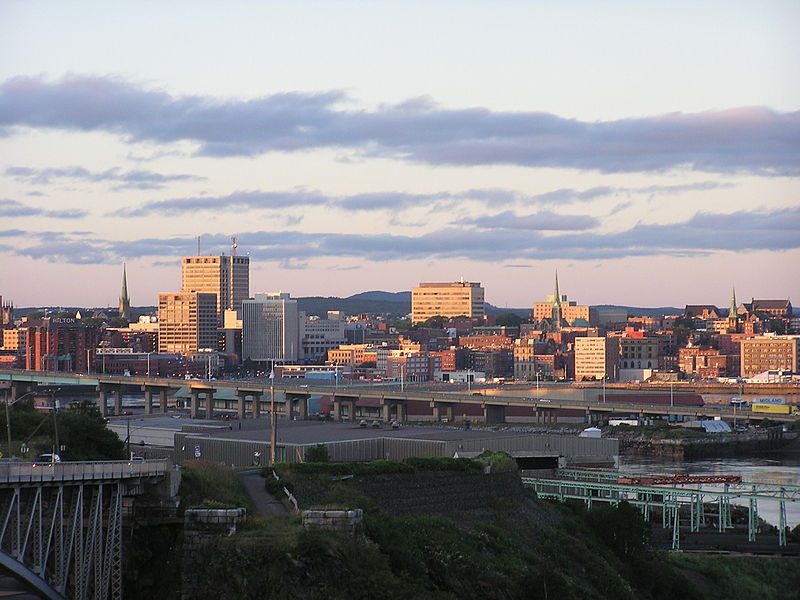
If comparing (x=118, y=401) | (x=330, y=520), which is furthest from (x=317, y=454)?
(x=118, y=401)

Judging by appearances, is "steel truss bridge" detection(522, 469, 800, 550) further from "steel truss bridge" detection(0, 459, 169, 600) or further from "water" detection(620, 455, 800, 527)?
"steel truss bridge" detection(0, 459, 169, 600)

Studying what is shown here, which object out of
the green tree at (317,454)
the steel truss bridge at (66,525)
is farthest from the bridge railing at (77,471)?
the green tree at (317,454)

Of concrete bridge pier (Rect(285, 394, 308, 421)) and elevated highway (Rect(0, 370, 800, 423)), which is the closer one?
elevated highway (Rect(0, 370, 800, 423))

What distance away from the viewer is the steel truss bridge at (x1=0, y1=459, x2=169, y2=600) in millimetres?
23641

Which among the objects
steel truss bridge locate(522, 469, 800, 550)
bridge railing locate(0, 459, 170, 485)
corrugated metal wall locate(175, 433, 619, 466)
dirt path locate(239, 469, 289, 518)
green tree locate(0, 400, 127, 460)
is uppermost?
bridge railing locate(0, 459, 170, 485)

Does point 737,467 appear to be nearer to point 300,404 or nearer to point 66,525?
point 300,404

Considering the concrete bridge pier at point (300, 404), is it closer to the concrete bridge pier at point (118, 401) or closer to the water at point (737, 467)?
the concrete bridge pier at point (118, 401)

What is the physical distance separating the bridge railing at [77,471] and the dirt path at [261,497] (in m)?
1.85

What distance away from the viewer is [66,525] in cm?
2564

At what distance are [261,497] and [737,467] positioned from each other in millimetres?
64032

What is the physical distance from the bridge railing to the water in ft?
127

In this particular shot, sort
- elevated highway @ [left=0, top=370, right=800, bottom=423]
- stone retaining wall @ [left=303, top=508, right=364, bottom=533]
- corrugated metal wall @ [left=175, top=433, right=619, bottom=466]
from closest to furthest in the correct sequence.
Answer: stone retaining wall @ [left=303, top=508, right=364, bottom=533] → corrugated metal wall @ [left=175, top=433, right=619, bottom=466] → elevated highway @ [left=0, top=370, right=800, bottom=423]

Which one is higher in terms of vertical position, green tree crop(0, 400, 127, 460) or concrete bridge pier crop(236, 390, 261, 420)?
green tree crop(0, 400, 127, 460)

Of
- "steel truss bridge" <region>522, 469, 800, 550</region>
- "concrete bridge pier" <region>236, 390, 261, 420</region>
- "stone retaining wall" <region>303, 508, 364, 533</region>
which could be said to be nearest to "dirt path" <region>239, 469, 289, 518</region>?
"stone retaining wall" <region>303, 508, 364, 533</region>
